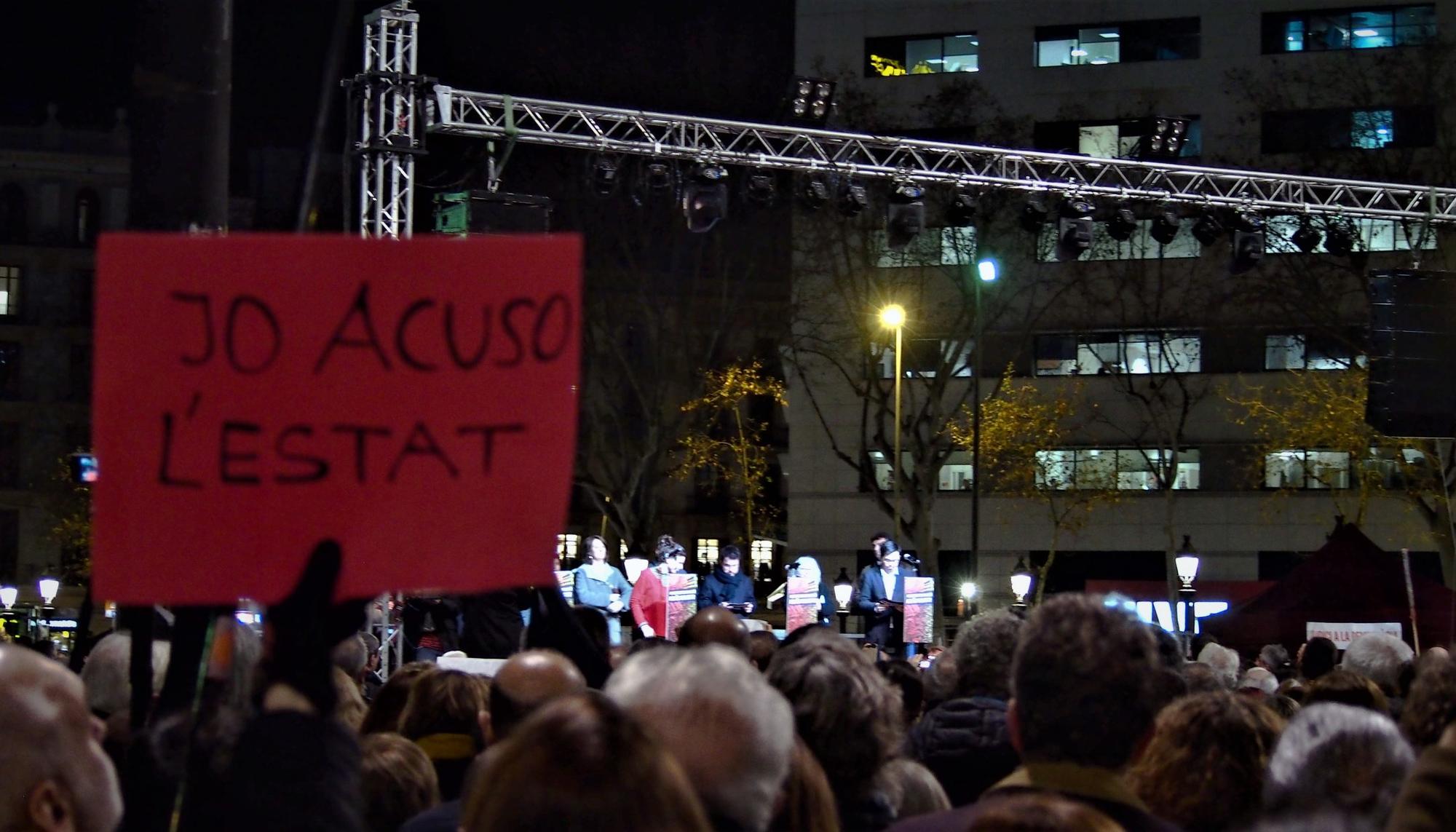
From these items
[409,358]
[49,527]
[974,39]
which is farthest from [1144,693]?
[49,527]

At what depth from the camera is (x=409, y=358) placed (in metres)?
3.01

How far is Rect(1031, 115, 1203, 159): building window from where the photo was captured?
144ft

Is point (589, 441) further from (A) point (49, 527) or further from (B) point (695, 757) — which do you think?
(B) point (695, 757)

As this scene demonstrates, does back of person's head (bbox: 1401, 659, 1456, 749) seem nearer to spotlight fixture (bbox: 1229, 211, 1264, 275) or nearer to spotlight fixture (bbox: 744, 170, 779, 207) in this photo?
spotlight fixture (bbox: 744, 170, 779, 207)

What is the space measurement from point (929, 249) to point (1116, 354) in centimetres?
673

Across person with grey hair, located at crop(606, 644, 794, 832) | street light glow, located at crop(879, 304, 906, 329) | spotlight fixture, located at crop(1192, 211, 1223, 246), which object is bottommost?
person with grey hair, located at crop(606, 644, 794, 832)

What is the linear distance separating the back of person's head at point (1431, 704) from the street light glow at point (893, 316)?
1304 inches

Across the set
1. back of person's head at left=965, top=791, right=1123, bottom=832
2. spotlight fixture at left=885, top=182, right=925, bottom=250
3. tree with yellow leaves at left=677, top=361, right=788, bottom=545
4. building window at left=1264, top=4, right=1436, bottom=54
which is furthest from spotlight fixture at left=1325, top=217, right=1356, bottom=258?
tree with yellow leaves at left=677, top=361, right=788, bottom=545

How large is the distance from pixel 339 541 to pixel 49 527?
66381 millimetres

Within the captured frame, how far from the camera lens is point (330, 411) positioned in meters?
2.97

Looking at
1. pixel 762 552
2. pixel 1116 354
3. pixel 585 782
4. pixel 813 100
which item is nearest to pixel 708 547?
pixel 762 552

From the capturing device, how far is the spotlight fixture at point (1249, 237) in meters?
22.0

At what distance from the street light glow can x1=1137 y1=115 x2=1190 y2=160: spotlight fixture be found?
454 inches

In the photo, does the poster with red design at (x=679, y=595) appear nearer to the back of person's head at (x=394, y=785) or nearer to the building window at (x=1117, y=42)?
the back of person's head at (x=394, y=785)
